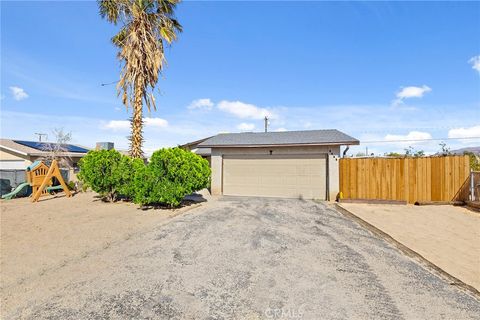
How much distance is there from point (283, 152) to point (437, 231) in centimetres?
750

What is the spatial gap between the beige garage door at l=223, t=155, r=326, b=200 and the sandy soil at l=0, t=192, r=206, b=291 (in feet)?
15.4

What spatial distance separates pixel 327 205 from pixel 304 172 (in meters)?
2.35

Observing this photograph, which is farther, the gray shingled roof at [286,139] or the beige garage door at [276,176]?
the beige garage door at [276,176]

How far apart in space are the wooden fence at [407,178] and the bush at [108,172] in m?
9.96

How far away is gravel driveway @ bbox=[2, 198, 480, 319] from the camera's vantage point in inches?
128

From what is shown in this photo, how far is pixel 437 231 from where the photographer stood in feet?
23.0

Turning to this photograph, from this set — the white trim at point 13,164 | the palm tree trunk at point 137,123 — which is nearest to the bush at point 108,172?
the palm tree trunk at point 137,123

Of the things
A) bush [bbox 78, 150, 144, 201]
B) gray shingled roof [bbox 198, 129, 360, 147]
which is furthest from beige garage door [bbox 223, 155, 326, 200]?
bush [bbox 78, 150, 144, 201]

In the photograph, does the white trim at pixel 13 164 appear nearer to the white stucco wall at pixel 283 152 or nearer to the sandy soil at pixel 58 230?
the sandy soil at pixel 58 230

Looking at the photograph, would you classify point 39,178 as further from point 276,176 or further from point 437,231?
point 437,231

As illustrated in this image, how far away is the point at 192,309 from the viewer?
3279 millimetres

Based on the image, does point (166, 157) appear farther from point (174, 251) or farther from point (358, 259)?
point (358, 259)

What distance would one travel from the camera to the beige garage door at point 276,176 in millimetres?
12758

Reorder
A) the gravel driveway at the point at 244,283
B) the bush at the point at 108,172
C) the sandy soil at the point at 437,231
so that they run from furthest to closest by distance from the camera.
→ the bush at the point at 108,172 < the sandy soil at the point at 437,231 < the gravel driveway at the point at 244,283
